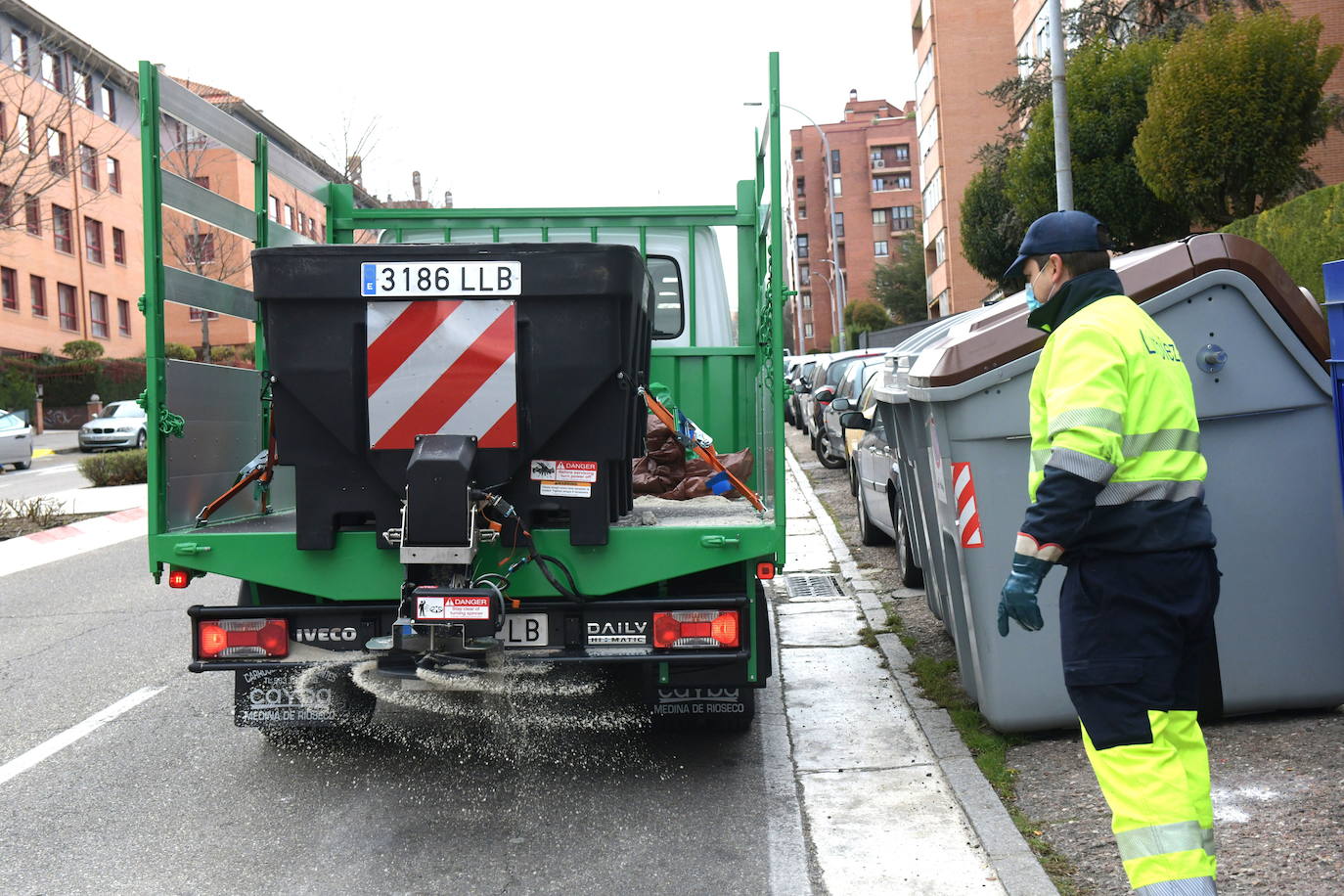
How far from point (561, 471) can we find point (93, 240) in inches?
1929

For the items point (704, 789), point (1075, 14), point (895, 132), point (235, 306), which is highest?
point (895, 132)

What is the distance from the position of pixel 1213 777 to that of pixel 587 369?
2.65 m

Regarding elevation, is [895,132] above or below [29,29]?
above

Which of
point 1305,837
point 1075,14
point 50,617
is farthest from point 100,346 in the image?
point 1305,837

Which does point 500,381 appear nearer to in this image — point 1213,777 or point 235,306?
point 235,306

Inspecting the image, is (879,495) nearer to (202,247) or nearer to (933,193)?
(202,247)

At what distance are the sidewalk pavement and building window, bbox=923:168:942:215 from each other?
35.4 meters

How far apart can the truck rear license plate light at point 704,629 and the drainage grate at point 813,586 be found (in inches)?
186

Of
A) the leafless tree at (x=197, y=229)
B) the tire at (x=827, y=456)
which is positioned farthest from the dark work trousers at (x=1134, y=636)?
the tire at (x=827, y=456)

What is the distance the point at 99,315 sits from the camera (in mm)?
49406

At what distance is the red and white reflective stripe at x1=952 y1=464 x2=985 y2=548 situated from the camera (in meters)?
5.19

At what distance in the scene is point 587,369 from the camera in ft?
14.9

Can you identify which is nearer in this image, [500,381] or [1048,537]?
[1048,537]

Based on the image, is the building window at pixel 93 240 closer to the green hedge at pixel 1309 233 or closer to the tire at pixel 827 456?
the tire at pixel 827 456
